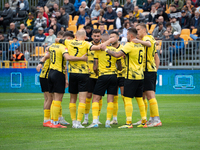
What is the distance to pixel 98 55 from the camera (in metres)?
8.80

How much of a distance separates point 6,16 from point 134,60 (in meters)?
19.5

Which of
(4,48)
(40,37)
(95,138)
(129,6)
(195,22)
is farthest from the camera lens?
(129,6)

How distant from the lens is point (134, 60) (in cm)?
847

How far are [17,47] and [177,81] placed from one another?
9436mm

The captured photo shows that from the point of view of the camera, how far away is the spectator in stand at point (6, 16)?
2570cm

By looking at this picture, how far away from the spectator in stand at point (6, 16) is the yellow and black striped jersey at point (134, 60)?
1915cm

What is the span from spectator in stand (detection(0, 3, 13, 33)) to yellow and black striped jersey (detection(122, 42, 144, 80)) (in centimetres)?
1915

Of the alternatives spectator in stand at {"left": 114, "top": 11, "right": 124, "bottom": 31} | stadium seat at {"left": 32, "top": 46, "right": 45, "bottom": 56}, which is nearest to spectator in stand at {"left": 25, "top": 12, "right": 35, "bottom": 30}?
stadium seat at {"left": 32, "top": 46, "right": 45, "bottom": 56}

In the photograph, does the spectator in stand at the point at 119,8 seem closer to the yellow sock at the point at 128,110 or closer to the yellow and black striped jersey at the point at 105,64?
the yellow and black striped jersey at the point at 105,64

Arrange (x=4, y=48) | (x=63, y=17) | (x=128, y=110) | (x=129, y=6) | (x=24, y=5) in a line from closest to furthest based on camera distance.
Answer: (x=128, y=110) → (x=4, y=48) → (x=63, y=17) → (x=129, y=6) → (x=24, y=5)

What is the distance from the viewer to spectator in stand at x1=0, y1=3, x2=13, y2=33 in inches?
1012

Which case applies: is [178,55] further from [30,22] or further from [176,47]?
[30,22]

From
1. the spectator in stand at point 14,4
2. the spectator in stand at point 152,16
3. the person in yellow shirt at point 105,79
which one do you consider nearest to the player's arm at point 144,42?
the person in yellow shirt at point 105,79

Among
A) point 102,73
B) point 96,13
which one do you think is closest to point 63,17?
point 96,13
